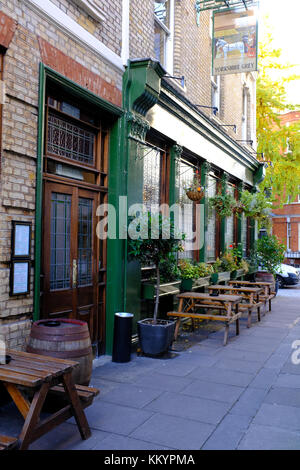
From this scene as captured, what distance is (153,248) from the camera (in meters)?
6.57

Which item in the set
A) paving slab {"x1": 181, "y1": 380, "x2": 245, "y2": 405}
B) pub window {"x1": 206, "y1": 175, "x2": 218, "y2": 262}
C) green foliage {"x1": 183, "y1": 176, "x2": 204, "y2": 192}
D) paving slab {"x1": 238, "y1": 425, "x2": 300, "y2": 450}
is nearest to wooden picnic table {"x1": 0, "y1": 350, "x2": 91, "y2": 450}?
paving slab {"x1": 238, "y1": 425, "x2": 300, "y2": 450}

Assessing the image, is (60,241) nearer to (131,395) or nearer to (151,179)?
(131,395)

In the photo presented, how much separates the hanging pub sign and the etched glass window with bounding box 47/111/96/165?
448 cm

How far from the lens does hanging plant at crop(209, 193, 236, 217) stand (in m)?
11.1

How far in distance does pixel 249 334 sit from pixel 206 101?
5.70m

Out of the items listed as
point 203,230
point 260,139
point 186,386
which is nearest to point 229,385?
point 186,386

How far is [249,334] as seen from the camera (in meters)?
8.51

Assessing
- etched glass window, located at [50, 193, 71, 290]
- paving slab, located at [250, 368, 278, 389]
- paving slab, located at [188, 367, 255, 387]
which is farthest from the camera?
etched glass window, located at [50, 193, 71, 290]

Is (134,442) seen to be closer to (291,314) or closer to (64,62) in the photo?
(64,62)

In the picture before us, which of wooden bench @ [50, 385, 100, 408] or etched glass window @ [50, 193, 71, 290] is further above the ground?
etched glass window @ [50, 193, 71, 290]

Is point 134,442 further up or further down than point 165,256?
further down

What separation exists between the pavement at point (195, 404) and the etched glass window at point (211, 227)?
424 cm

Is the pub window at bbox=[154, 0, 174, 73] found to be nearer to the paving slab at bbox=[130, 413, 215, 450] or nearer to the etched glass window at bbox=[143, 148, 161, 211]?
the etched glass window at bbox=[143, 148, 161, 211]
